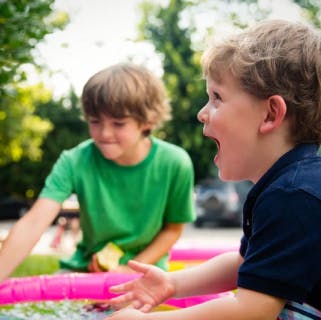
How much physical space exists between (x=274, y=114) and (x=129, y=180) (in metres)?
1.58

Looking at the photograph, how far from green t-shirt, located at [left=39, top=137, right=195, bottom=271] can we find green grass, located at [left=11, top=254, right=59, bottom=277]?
174 cm

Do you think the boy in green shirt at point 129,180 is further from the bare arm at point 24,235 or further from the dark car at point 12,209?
the dark car at point 12,209

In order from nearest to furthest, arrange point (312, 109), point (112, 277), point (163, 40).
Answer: point (312, 109) → point (112, 277) → point (163, 40)

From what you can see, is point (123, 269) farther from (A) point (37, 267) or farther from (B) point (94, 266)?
(A) point (37, 267)

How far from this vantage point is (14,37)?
255cm

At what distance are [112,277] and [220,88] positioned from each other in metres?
1.22

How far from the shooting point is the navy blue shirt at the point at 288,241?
1.28 metres

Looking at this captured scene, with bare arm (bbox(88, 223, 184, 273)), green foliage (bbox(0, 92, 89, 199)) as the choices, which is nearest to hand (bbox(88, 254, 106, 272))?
bare arm (bbox(88, 223, 184, 273))

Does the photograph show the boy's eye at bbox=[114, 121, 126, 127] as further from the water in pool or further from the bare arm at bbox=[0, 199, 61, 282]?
the water in pool

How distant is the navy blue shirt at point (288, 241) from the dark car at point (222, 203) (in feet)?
43.2

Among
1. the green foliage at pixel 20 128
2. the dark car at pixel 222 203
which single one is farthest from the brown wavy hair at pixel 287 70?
the dark car at pixel 222 203

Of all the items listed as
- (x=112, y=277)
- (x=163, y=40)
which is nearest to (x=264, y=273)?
(x=112, y=277)

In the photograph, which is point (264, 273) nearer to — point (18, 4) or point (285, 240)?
point (285, 240)

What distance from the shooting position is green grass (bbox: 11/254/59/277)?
464cm
